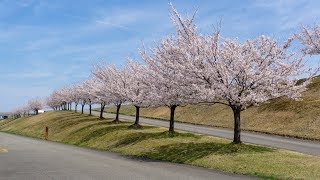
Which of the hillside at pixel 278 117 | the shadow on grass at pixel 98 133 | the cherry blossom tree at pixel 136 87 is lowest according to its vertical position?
the shadow on grass at pixel 98 133

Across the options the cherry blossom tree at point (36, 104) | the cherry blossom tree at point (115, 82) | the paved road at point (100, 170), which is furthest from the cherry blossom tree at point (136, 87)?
the cherry blossom tree at point (36, 104)

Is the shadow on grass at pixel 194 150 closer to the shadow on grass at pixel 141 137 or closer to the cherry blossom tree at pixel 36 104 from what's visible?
the shadow on grass at pixel 141 137

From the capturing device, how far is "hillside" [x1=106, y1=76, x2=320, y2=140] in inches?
1507

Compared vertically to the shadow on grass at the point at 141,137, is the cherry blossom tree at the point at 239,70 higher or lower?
higher

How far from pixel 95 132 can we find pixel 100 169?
24.0 metres

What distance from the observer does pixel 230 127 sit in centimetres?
4616

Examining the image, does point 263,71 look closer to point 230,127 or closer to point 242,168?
point 242,168

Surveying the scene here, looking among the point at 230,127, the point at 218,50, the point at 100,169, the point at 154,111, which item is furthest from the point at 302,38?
the point at 100,169

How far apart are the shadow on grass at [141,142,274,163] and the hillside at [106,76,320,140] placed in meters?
11.8

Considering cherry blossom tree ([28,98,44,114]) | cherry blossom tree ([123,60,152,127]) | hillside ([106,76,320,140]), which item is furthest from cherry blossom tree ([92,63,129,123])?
cherry blossom tree ([28,98,44,114])

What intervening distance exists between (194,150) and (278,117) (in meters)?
22.0

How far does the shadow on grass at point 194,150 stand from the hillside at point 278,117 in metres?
11.8

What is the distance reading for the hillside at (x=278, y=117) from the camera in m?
38.3

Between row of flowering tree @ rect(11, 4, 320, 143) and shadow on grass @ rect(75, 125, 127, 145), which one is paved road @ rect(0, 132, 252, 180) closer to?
row of flowering tree @ rect(11, 4, 320, 143)
